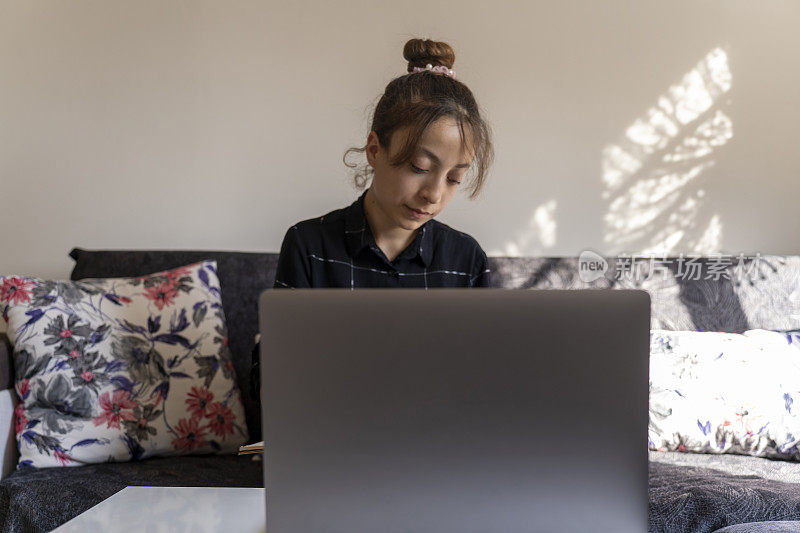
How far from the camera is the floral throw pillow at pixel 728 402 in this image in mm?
1694

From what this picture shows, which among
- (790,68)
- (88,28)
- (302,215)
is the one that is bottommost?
(302,215)

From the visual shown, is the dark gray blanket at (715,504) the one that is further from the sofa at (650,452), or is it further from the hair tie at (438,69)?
the hair tie at (438,69)

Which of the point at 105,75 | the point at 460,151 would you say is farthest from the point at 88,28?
the point at 460,151

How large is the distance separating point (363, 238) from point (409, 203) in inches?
6.1

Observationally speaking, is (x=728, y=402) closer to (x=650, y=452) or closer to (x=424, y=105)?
(x=650, y=452)

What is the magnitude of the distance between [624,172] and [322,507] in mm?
1804

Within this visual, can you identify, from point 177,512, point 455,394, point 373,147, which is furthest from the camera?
point 373,147

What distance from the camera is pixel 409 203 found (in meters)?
1.35

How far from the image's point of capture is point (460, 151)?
1322 millimetres

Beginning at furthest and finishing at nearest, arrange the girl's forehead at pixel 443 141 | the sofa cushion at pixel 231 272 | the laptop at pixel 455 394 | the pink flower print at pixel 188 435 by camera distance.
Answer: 1. the sofa cushion at pixel 231 272
2. the pink flower print at pixel 188 435
3. the girl's forehead at pixel 443 141
4. the laptop at pixel 455 394

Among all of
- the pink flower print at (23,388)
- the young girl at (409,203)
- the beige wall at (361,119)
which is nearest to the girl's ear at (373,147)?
the young girl at (409,203)

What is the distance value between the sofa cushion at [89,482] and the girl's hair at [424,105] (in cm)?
80

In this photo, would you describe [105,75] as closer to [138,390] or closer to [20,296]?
[20,296]

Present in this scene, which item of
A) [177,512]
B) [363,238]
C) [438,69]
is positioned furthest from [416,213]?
[177,512]
